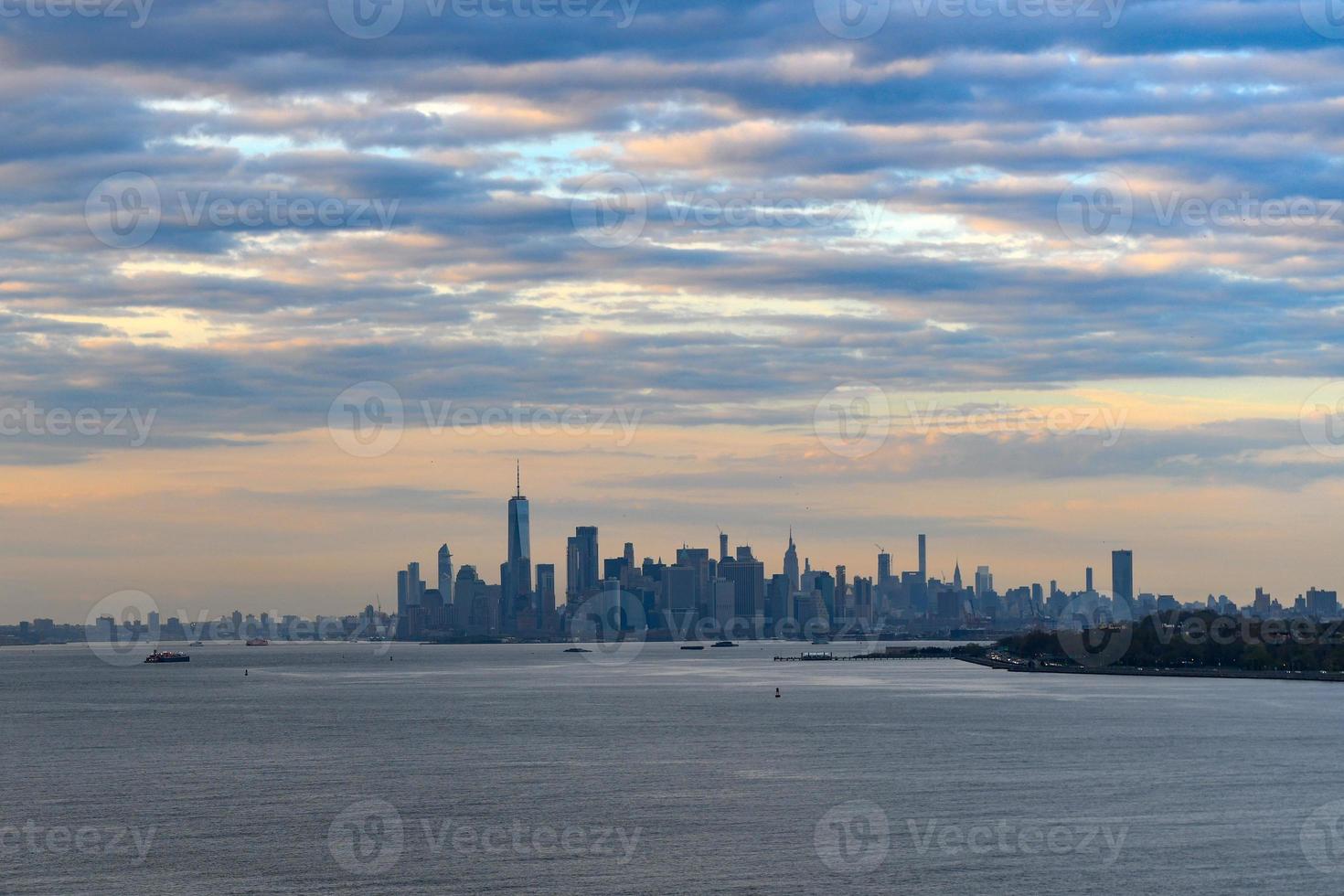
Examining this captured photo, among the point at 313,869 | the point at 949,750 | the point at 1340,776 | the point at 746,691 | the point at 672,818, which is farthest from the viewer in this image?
the point at 746,691

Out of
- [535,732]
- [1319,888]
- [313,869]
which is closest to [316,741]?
[535,732]

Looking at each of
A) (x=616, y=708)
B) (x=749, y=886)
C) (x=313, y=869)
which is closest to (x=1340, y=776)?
(x=749, y=886)

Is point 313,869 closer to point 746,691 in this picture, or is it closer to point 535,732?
point 535,732

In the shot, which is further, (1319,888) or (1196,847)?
(1196,847)

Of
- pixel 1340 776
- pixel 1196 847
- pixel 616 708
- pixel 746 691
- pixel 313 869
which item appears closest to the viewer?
pixel 313 869

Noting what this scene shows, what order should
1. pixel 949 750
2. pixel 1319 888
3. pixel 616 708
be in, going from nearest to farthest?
1. pixel 1319 888
2. pixel 949 750
3. pixel 616 708

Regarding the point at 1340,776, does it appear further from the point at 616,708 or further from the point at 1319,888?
the point at 616,708
